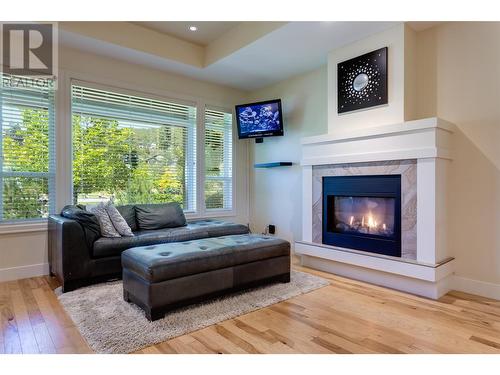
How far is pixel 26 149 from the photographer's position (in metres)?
3.36

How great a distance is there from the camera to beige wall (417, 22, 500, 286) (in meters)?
2.76

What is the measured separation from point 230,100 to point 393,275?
11.6 ft

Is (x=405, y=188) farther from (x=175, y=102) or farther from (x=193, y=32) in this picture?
(x=175, y=102)

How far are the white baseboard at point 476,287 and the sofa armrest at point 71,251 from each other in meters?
3.53

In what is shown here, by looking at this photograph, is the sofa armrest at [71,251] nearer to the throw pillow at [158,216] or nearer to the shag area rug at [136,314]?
the shag area rug at [136,314]

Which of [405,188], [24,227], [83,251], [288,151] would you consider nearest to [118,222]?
[83,251]

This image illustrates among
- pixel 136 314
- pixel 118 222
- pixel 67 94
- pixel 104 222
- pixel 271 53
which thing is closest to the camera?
pixel 136 314

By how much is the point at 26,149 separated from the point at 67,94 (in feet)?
2.54

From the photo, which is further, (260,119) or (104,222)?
(260,119)

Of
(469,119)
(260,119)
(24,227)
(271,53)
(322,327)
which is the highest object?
(271,53)

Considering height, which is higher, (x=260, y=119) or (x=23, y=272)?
(x=260, y=119)

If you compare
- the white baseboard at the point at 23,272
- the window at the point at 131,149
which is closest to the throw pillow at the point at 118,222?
the window at the point at 131,149

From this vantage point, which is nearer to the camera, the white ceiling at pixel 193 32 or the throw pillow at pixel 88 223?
the throw pillow at pixel 88 223

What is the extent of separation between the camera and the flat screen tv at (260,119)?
4.41 meters
